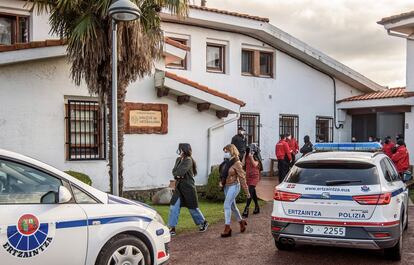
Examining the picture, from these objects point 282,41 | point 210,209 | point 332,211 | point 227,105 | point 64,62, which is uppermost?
point 282,41

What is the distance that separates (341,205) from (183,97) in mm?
7486

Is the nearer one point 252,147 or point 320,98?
point 252,147

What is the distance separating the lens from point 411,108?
17094 mm

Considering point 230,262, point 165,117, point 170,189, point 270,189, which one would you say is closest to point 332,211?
point 230,262

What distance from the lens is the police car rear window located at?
6.32 meters

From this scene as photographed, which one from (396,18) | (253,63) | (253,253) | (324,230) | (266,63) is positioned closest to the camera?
(324,230)

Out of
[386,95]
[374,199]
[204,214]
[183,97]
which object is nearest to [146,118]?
[183,97]

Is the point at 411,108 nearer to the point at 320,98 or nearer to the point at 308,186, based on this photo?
the point at 320,98

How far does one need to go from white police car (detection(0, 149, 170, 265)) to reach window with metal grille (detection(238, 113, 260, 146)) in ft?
42.5

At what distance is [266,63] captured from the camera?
19.0 meters

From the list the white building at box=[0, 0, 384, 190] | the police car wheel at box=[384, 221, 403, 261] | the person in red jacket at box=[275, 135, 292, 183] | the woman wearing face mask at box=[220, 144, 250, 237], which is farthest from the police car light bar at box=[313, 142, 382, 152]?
the person in red jacket at box=[275, 135, 292, 183]

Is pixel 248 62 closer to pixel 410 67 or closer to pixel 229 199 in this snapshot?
pixel 410 67

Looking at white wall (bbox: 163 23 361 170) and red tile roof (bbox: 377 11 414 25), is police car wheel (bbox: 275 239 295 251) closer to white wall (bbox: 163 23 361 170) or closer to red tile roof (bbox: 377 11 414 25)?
white wall (bbox: 163 23 361 170)

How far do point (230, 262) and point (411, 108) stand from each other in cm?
1294
